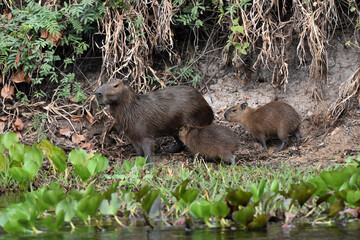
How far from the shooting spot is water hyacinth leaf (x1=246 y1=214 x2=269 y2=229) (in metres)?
3.54

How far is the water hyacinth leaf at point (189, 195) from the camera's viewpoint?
3902mm

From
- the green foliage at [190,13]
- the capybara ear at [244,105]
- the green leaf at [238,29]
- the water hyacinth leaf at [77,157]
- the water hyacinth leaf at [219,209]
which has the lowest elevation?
the water hyacinth leaf at [77,157]

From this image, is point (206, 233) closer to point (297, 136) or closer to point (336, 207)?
point (336, 207)

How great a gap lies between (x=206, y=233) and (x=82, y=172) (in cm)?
184

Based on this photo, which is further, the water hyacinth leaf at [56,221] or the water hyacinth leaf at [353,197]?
the water hyacinth leaf at [353,197]

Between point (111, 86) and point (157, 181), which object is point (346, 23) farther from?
point (157, 181)

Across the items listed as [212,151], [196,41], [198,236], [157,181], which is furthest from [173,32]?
[198,236]

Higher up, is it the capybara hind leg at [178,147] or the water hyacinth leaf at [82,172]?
the water hyacinth leaf at [82,172]

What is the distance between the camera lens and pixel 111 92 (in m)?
6.53

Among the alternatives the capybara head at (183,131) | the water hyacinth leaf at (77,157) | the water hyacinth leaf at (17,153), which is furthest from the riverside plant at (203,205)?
the capybara head at (183,131)

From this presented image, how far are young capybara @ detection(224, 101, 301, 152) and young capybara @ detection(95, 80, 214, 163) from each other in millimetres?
511

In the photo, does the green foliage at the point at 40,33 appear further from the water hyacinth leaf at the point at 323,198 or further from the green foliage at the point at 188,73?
the water hyacinth leaf at the point at 323,198

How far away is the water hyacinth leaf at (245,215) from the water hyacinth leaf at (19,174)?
2.24 meters

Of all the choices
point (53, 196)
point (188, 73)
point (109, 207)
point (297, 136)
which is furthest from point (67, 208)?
point (188, 73)
